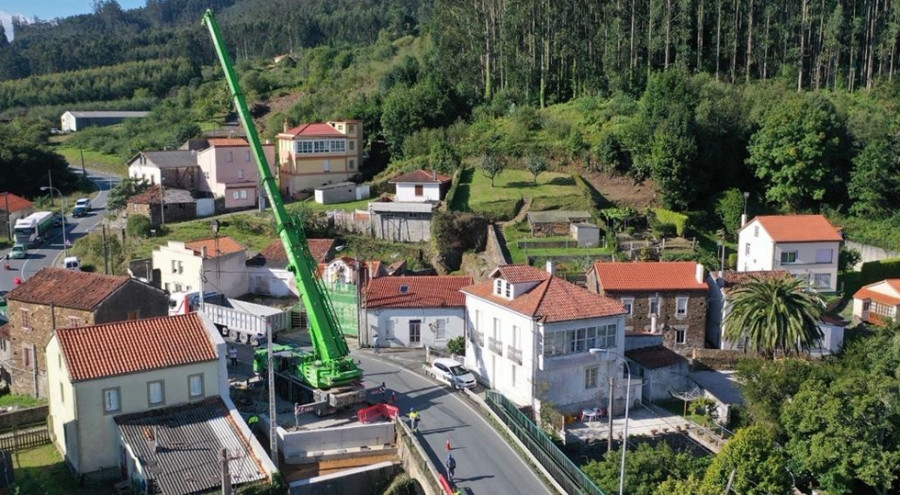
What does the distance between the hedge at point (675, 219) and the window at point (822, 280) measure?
9098 millimetres

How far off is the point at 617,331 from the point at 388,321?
12.6 m

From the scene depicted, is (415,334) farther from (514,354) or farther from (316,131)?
(316,131)

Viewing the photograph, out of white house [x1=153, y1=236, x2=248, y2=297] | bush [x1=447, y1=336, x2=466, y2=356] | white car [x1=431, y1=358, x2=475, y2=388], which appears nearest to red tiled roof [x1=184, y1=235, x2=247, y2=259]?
white house [x1=153, y1=236, x2=248, y2=297]

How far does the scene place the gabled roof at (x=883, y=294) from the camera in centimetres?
4656

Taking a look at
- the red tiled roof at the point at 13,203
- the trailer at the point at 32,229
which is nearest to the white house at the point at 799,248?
the trailer at the point at 32,229

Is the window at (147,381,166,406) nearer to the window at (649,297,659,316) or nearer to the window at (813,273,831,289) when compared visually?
the window at (649,297,659,316)

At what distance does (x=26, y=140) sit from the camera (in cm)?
8712

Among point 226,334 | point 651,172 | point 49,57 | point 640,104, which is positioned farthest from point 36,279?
point 49,57

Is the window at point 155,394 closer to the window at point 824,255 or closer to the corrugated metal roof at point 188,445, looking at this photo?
the corrugated metal roof at point 188,445

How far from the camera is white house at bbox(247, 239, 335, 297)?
171 feet

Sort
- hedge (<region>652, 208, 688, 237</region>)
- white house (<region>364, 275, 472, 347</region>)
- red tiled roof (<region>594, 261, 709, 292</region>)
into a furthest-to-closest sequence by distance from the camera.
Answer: hedge (<region>652, 208, 688, 237</region>) < red tiled roof (<region>594, 261, 709, 292</region>) < white house (<region>364, 275, 472, 347</region>)

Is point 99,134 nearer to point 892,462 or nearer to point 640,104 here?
point 640,104

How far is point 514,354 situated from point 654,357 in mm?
7910

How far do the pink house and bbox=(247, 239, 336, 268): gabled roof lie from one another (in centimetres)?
1399
